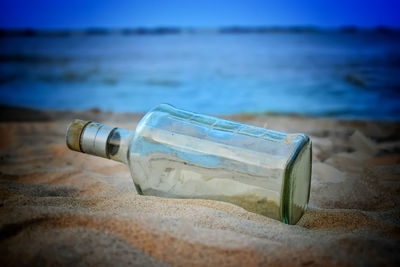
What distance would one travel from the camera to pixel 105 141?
50.8 inches

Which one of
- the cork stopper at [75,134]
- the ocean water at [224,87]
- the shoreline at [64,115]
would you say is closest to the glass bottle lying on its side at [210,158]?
the cork stopper at [75,134]

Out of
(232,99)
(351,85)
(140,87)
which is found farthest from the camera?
(140,87)

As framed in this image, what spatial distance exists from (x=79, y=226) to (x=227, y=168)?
1.70 ft

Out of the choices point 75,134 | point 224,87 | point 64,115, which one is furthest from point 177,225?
point 224,87

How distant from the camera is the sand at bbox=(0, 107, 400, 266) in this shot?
2.78 feet

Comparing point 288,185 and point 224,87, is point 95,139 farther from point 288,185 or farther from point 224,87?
point 224,87

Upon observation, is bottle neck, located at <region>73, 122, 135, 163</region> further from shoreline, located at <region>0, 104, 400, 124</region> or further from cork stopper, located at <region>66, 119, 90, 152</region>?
shoreline, located at <region>0, 104, 400, 124</region>

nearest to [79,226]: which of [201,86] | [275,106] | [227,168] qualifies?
[227,168]

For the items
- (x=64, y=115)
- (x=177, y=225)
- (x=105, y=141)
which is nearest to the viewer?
(x=177, y=225)

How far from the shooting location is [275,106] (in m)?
5.46

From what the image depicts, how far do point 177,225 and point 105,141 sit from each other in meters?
0.50

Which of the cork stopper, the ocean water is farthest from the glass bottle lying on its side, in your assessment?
the ocean water

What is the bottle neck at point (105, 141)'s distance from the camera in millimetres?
1298

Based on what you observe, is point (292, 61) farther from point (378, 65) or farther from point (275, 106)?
point (275, 106)
